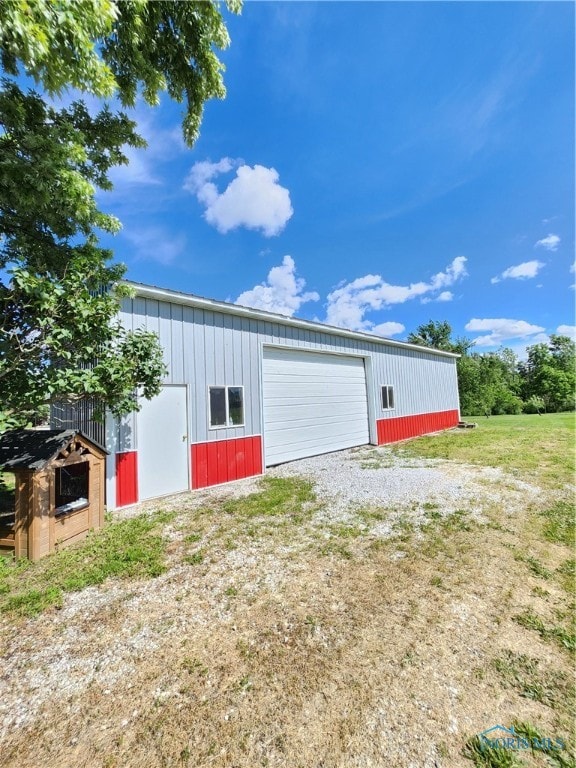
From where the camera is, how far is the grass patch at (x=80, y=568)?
114 inches

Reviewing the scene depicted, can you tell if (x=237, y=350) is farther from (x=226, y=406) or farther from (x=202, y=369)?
(x=226, y=406)

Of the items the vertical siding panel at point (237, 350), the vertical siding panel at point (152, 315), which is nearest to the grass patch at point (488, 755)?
the vertical siding panel at point (152, 315)

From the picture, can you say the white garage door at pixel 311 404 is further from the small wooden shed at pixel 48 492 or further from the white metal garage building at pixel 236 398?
the small wooden shed at pixel 48 492

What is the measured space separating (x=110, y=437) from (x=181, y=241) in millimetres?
8231

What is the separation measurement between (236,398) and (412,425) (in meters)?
9.00

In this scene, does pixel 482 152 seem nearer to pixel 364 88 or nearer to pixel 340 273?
pixel 364 88

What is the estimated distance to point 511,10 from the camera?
5867 millimetres

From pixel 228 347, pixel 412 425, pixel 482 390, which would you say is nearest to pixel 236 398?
pixel 228 347

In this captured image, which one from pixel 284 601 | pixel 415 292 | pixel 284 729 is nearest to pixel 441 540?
pixel 284 601

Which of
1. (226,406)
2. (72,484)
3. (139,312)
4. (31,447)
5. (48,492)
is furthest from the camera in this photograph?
(226,406)

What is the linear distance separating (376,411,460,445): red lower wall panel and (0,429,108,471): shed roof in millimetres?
9792

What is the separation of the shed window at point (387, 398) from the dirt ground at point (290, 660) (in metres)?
8.36

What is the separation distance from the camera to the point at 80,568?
3.40 metres

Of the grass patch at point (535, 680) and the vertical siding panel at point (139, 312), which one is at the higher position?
the vertical siding panel at point (139, 312)
